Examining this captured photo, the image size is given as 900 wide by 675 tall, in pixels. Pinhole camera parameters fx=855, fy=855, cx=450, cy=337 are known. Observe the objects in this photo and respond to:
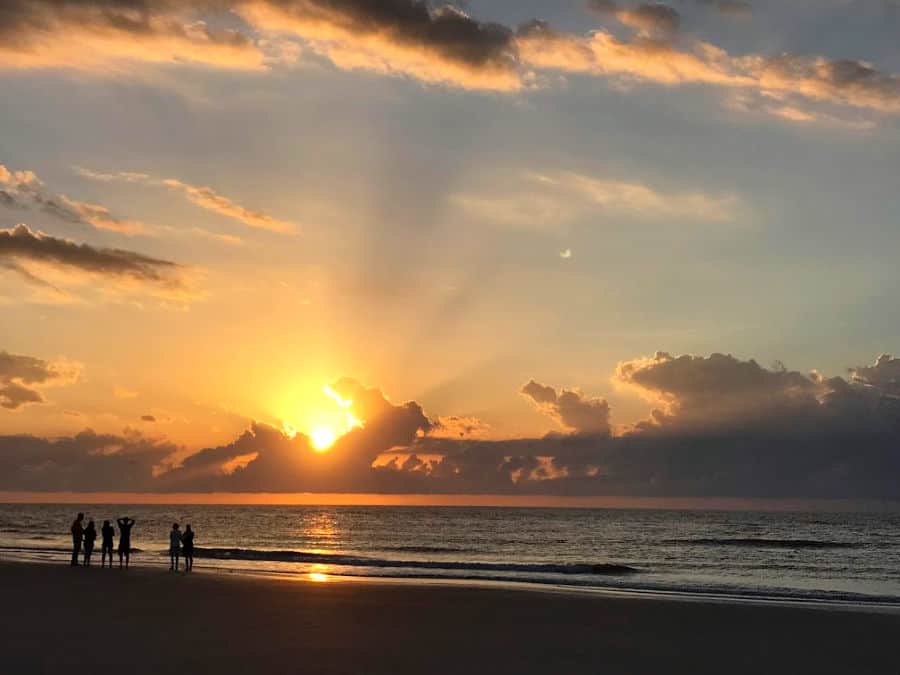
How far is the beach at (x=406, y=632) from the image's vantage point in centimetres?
1466

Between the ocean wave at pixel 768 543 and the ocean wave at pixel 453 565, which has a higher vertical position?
the ocean wave at pixel 453 565

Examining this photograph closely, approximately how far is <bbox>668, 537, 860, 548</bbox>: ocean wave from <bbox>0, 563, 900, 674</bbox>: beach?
63956 millimetres

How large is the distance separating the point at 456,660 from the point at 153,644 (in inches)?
222

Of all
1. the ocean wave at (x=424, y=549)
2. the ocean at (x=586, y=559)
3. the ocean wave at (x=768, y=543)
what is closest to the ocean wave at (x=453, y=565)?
the ocean at (x=586, y=559)

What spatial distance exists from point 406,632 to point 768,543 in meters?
80.7

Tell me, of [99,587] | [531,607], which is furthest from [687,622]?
[99,587]

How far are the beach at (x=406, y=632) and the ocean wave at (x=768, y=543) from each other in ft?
210

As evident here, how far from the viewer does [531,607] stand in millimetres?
24312

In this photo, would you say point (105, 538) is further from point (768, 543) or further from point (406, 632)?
point (768, 543)

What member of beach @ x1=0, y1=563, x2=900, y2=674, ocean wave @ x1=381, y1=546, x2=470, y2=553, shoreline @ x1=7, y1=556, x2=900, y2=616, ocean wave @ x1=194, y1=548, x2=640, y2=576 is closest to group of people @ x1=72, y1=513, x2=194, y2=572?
shoreline @ x1=7, y1=556, x2=900, y2=616

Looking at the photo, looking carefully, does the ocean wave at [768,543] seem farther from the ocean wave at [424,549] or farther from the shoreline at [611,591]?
the shoreline at [611,591]

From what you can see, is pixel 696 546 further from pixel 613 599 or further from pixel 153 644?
pixel 153 644

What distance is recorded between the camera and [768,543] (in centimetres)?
8969

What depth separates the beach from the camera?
14656 mm
